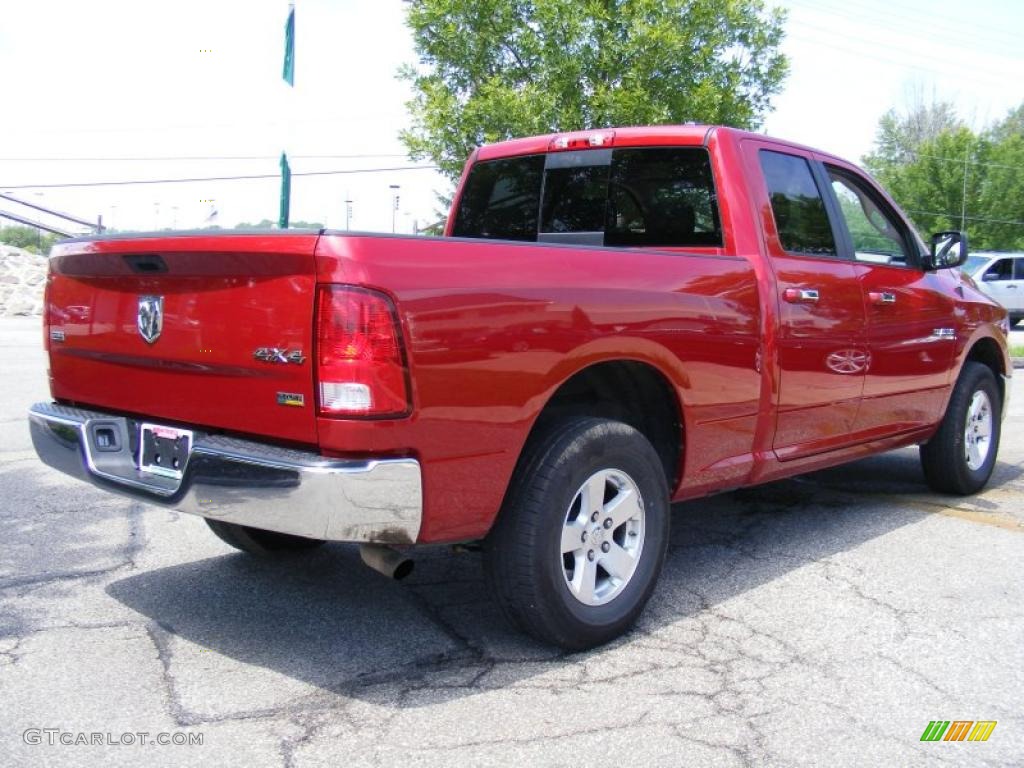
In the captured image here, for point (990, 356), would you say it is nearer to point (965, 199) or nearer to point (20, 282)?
point (20, 282)

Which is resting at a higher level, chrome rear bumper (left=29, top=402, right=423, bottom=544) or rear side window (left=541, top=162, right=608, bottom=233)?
rear side window (left=541, top=162, right=608, bottom=233)

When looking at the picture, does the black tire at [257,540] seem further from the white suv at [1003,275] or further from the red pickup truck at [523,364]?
the white suv at [1003,275]

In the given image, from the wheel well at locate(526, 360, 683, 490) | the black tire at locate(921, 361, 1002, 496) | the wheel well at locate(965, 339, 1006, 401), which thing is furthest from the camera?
the wheel well at locate(965, 339, 1006, 401)

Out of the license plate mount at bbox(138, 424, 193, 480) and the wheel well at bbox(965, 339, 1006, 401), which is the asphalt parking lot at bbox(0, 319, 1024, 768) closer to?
the license plate mount at bbox(138, 424, 193, 480)

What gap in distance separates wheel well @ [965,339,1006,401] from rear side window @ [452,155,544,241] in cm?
300

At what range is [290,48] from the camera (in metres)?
16.8

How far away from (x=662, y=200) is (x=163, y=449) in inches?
99.4

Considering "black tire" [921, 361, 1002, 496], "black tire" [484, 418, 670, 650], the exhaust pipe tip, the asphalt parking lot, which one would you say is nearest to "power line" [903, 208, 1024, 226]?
"black tire" [921, 361, 1002, 496]

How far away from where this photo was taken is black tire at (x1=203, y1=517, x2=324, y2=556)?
445 cm

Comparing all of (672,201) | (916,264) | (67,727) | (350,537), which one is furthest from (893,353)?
(67,727)

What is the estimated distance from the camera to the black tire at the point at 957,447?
19.3 ft

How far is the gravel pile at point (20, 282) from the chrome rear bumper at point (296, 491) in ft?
76.5

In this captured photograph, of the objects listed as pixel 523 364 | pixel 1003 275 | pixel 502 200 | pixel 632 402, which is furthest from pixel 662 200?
pixel 1003 275

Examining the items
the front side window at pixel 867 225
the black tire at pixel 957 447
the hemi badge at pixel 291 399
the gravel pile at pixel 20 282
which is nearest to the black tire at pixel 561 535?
the hemi badge at pixel 291 399
